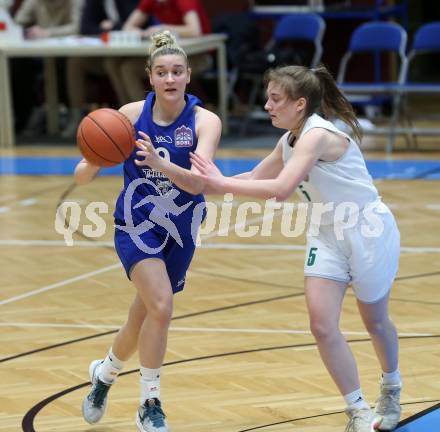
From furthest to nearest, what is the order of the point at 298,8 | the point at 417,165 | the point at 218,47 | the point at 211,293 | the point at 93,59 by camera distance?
1. the point at 298,8
2. the point at 93,59
3. the point at 218,47
4. the point at 417,165
5. the point at 211,293

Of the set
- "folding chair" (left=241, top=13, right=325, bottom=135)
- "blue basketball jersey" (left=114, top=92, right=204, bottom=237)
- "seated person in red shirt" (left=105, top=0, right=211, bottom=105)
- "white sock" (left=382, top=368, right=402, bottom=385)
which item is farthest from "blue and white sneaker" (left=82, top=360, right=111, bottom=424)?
"folding chair" (left=241, top=13, right=325, bottom=135)

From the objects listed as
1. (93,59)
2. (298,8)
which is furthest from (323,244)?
(298,8)

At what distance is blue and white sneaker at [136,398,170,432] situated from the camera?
15.5 ft

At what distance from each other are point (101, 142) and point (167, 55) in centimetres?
49

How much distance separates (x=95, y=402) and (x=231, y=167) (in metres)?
7.07

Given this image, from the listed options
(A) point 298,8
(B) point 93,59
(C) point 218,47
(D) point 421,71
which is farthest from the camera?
(D) point 421,71

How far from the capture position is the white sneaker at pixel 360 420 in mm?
4539

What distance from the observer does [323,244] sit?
461 centimetres

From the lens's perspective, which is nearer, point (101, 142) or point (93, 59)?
point (101, 142)

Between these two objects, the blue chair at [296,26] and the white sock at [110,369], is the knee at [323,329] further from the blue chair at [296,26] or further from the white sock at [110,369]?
the blue chair at [296,26]

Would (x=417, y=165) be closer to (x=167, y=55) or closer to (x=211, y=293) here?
(x=211, y=293)

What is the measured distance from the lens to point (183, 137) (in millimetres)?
4875

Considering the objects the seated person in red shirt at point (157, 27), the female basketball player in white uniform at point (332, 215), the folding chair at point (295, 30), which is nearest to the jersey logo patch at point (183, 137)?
the female basketball player in white uniform at point (332, 215)

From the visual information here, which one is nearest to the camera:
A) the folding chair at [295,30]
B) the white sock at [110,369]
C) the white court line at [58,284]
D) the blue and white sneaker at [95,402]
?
the blue and white sneaker at [95,402]
